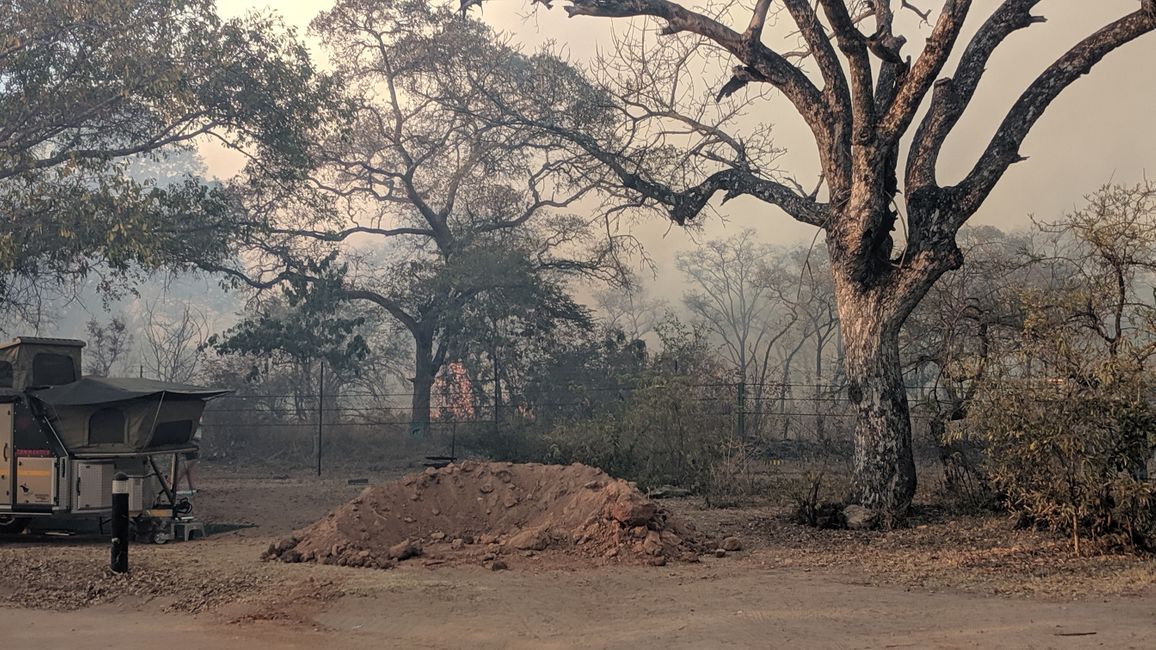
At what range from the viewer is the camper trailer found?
11453mm

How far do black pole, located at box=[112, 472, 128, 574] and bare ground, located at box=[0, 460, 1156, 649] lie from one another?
0.51ft

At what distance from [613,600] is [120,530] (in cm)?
463

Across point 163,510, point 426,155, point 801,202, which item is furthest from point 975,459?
point 426,155

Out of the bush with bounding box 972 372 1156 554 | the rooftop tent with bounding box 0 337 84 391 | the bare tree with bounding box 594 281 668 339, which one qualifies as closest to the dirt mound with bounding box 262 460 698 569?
the bush with bounding box 972 372 1156 554

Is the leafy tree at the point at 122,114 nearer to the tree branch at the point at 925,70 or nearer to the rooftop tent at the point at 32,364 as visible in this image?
the rooftop tent at the point at 32,364

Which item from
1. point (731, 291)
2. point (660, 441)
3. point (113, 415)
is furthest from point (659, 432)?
point (731, 291)

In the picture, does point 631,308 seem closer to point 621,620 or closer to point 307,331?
point 307,331

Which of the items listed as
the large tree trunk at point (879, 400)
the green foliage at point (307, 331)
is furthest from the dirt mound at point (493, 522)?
the green foliage at point (307, 331)

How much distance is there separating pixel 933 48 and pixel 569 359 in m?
15.9

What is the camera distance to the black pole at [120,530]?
8.88 meters

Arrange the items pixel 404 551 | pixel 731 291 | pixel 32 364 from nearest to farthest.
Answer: pixel 404 551 < pixel 32 364 < pixel 731 291

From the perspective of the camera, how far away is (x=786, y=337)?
153 feet

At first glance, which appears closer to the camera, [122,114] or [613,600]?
[613,600]

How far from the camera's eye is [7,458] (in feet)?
38.0
